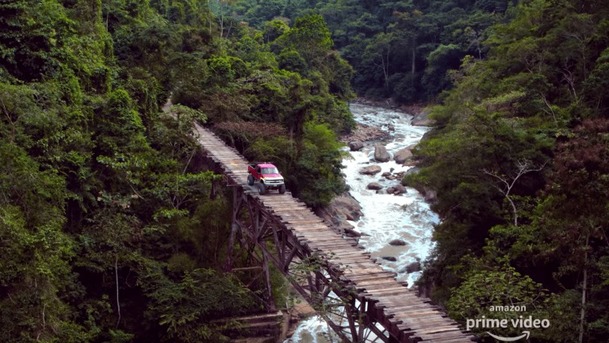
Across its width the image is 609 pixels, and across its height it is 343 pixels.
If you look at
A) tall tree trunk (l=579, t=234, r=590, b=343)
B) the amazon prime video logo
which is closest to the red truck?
the amazon prime video logo

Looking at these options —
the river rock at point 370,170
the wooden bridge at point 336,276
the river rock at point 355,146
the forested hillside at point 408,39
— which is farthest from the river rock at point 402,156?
the wooden bridge at point 336,276

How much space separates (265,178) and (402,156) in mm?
29843

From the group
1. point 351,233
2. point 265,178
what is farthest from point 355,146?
point 265,178

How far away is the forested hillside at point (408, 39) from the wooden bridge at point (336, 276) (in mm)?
50543

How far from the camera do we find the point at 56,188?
2139cm

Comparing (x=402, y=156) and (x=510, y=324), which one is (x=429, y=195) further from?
(x=510, y=324)

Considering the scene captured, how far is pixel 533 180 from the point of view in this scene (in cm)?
2689

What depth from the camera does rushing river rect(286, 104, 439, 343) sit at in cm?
3170

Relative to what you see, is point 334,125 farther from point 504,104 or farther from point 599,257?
point 599,257

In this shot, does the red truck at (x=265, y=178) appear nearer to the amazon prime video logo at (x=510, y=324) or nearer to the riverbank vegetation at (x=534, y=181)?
the riverbank vegetation at (x=534, y=181)

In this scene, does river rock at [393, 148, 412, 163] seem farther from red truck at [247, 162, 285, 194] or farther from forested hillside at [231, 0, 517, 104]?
red truck at [247, 162, 285, 194]

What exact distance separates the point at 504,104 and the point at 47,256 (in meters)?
A: 24.7

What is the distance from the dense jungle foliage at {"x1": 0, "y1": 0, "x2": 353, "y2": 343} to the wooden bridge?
2321mm

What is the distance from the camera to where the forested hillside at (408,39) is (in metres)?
75.2
